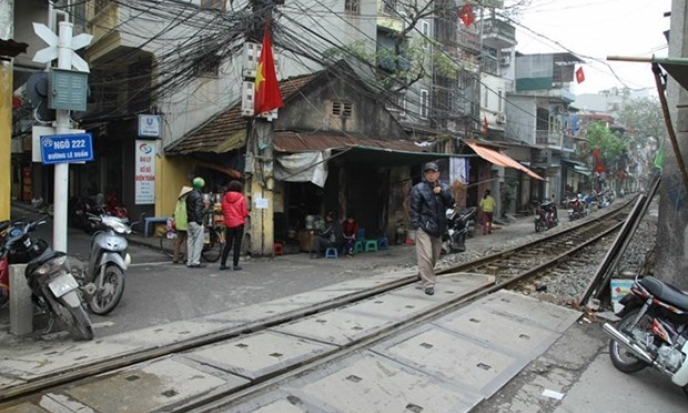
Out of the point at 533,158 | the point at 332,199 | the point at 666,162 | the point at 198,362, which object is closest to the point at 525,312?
the point at 666,162

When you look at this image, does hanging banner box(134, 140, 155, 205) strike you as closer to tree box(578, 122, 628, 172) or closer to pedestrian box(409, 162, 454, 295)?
pedestrian box(409, 162, 454, 295)

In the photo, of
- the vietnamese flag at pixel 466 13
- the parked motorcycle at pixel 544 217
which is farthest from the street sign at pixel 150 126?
the parked motorcycle at pixel 544 217

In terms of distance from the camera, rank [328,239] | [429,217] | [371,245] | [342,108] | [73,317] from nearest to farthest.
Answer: [73,317], [429,217], [328,239], [371,245], [342,108]

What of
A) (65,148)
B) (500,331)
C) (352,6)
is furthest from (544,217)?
(65,148)

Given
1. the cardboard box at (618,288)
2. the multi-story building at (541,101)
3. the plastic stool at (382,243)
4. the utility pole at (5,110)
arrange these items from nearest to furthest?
1. the cardboard box at (618,288)
2. the utility pole at (5,110)
3. the plastic stool at (382,243)
4. the multi-story building at (541,101)

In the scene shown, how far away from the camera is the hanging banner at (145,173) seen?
15.1m

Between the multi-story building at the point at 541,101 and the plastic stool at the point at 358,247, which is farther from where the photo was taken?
the multi-story building at the point at 541,101

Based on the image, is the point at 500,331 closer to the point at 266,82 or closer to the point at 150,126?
the point at 266,82

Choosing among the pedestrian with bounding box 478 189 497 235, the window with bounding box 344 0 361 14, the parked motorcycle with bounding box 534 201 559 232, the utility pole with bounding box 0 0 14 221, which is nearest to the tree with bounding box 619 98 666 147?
the parked motorcycle with bounding box 534 201 559 232

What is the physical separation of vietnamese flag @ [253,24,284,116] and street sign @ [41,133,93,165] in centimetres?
491

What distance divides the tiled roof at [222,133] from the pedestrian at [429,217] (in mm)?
6081

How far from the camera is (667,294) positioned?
5.11m

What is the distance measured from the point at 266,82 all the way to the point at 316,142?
9.30ft

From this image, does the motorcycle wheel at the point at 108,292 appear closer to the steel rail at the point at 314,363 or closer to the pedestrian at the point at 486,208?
the steel rail at the point at 314,363
